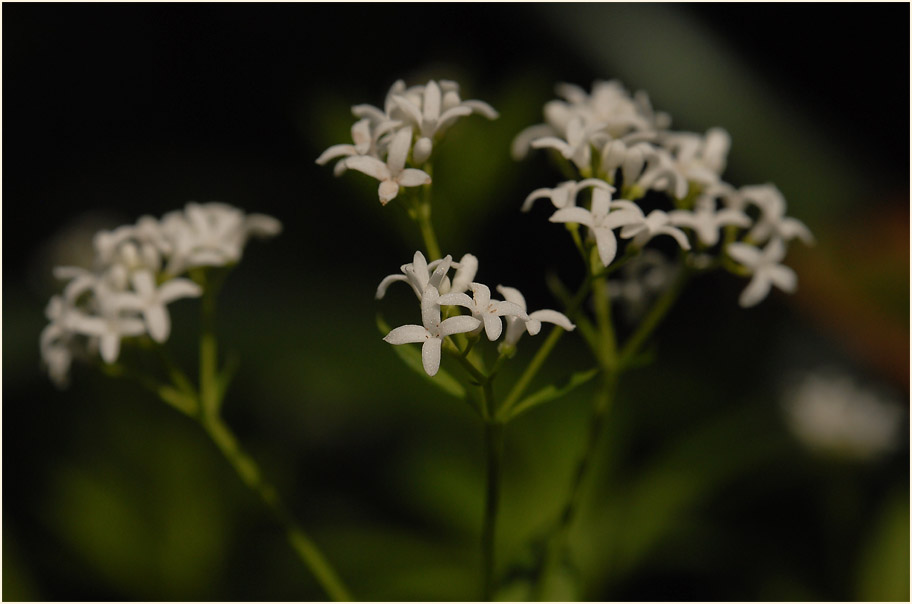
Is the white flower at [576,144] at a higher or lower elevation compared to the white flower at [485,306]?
higher

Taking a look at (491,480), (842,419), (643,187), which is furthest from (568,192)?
(842,419)

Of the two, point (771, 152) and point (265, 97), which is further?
point (265, 97)

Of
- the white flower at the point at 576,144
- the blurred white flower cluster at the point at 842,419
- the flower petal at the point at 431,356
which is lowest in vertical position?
the blurred white flower cluster at the point at 842,419

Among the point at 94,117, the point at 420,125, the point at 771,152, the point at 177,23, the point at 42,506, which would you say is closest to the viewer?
the point at 420,125

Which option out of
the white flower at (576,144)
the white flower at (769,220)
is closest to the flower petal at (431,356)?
the white flower at (576,144)

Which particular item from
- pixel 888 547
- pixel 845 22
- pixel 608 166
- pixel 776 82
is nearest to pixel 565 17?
pixel 776 82

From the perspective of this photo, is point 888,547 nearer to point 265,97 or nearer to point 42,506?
point 42,506

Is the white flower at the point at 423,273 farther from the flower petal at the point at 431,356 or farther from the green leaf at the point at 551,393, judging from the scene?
the green leaf at the point at 551,393

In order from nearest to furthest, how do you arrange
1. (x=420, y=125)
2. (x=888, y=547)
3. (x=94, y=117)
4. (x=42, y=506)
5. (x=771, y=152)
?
(x=420, y=125)
(x=888, y=547)
(x=42, y=506)
(x=771, y=152)
(x=94, y=117)
